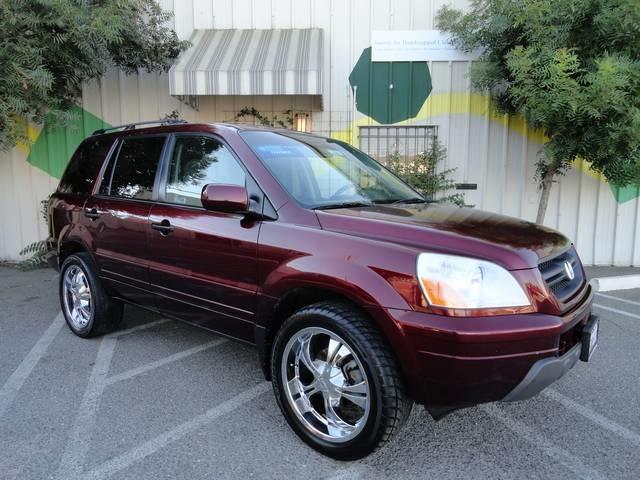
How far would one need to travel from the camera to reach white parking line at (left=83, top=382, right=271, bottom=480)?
96.7 inches

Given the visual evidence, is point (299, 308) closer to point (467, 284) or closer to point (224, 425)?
point (224, 425)

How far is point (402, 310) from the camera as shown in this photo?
2.21 meters

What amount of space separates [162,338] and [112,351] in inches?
18.3

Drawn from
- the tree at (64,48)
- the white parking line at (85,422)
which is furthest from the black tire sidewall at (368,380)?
the tree at (64,48)

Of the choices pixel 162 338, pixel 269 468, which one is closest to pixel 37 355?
pixel 162 338

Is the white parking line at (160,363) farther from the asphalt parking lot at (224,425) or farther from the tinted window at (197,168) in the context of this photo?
the tinted window at (197,168)

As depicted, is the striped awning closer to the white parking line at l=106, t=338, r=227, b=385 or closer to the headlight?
the white parking line at l=106, t=338, r=227, b=385

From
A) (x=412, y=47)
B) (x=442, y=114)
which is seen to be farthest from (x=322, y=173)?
(x=412, y=47)

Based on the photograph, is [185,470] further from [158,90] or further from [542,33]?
[158,90]

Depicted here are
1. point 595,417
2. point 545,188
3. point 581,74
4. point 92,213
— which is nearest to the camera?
point 595,417

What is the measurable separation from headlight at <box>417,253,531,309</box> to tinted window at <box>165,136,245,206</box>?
4.51 feet

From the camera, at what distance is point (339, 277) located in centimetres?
240

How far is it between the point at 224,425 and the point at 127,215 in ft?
5.78

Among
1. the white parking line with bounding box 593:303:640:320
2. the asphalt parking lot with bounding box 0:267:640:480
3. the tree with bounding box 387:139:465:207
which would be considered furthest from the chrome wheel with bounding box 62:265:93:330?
the white parking line with bounding box 593:303:640:320
